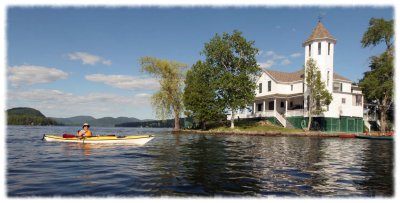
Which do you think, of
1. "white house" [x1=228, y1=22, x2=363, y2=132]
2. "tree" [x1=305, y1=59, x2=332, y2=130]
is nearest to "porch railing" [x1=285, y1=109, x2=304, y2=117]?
"white house" [x1=228, y1=22, x2=363, y2=132]

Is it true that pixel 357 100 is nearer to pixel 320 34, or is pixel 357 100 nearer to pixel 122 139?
pixel 320 34

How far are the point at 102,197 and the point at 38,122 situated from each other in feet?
620

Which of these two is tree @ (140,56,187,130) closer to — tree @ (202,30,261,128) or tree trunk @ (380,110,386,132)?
tree @ (202,30,261,128)

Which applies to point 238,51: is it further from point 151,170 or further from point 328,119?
point 151,170

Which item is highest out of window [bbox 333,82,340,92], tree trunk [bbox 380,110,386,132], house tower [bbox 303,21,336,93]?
house tower [bbox 303,21,336,93]

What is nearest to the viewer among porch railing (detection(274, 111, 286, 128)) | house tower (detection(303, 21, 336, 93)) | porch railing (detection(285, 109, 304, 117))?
house tower (detection(303, 21, 336, 93))

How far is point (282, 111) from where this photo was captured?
6200 centimetres

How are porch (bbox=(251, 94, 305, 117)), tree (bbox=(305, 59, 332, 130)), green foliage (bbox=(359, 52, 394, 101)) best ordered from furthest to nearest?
1. porch (bbox=(251, 94, 305, 117))
2. green foliage (bbox=(359, 52, 394, 101))
3. tree (bbox=(305, 59, 332, 130))

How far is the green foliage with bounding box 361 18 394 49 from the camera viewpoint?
57812 millimetres

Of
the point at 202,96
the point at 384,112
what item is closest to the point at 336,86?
the point at 384,112

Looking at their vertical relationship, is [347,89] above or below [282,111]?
above

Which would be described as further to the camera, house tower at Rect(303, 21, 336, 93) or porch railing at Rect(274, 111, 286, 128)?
porch railing at Rect(274, 111, 286, 128)

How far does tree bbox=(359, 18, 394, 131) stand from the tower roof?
9.77 meters

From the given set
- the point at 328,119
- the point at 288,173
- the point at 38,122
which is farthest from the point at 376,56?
the point at 38,122
